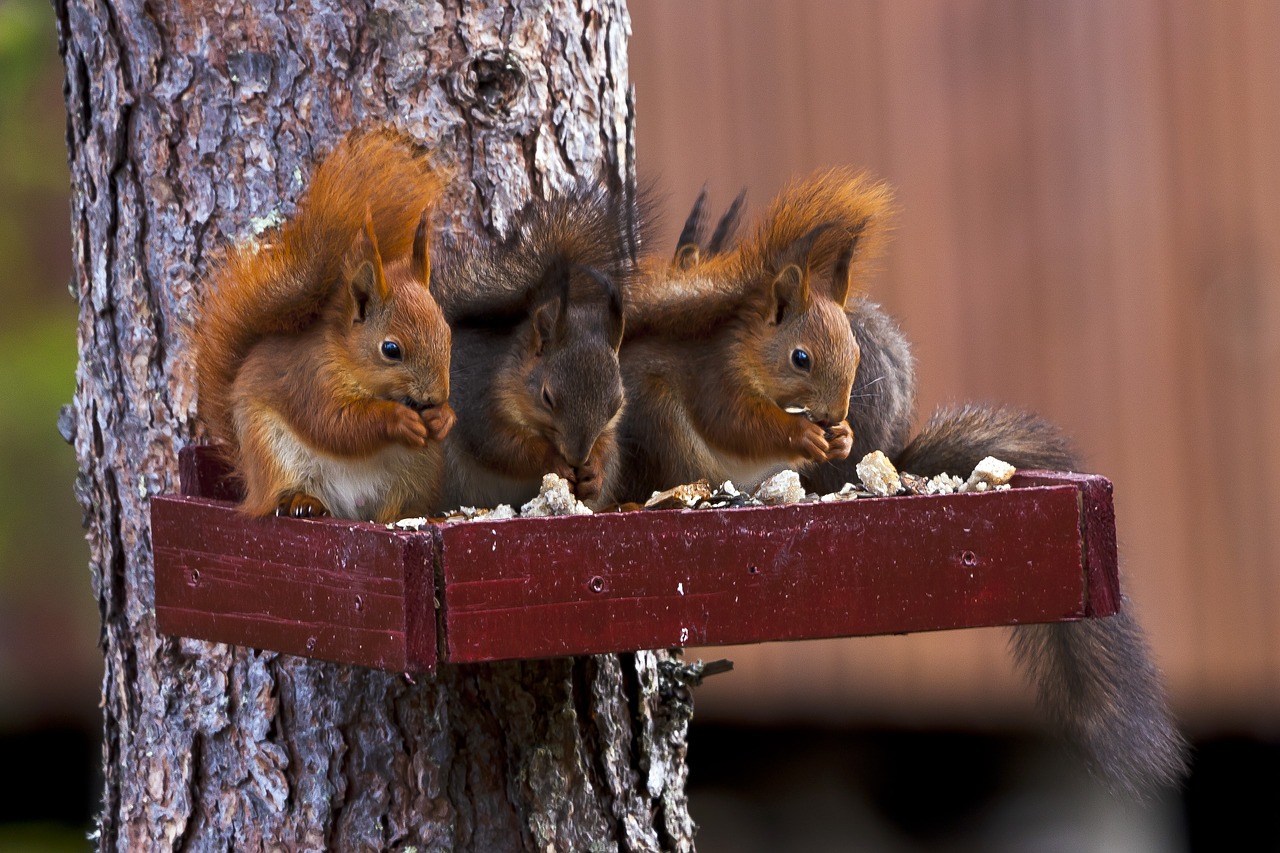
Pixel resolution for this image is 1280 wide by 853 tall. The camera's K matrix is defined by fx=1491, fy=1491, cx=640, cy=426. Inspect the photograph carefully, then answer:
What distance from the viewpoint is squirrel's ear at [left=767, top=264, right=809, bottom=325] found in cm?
146

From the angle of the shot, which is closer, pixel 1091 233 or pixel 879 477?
pixel 879 477

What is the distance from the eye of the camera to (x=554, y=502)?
4.25ft

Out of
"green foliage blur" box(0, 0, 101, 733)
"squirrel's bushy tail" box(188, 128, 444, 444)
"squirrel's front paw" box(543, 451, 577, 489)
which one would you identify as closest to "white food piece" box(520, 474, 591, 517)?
"squirrel's front paw" box(543, 451, 577, 489)

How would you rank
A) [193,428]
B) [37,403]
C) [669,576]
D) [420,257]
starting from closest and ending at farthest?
[669,576] < [420,257] < [193,428] < [37,403]

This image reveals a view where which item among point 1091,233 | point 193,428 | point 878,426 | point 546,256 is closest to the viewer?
point 546,256

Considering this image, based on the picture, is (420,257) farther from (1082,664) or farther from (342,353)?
(1082,664)

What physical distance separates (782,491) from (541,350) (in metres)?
0.26

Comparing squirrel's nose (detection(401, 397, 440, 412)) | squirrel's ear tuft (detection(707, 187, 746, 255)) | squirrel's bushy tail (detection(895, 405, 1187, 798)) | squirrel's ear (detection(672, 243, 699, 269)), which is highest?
squirrel's ear tuft (detection(707, 187, 746, 255))

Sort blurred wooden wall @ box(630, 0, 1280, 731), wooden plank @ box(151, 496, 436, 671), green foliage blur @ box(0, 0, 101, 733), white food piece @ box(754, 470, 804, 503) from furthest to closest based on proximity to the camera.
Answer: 1. green foliage blur @ box(0, 0, 101, 733)
2. blurred wooden wall @ box(630, 0, 1280, 731)
3. white food piece @ box(754, 470, 804, 503)
4. wooden plank @ box(151, 496, 436, 671)

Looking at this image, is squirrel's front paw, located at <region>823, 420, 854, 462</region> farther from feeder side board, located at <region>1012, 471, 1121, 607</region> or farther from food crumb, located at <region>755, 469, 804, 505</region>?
feeder side board, located at <region>1012, 471, 1121, 607</region>

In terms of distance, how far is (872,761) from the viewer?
3.50 metres

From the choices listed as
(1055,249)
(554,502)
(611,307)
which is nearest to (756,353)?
(611,307)

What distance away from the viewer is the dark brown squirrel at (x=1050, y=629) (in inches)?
57.1

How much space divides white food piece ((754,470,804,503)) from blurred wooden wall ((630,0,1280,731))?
166 centimetres
